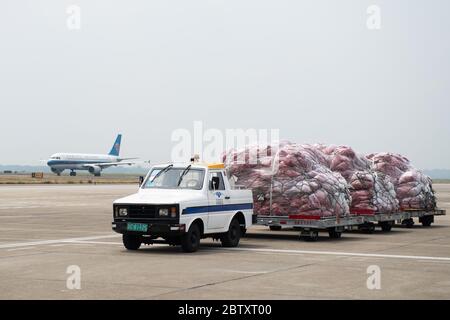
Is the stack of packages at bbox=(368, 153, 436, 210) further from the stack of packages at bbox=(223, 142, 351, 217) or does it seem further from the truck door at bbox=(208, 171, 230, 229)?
the truck door at bbox=(208, 171, 230, 229)

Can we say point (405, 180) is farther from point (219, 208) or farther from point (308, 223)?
point (219, 208)

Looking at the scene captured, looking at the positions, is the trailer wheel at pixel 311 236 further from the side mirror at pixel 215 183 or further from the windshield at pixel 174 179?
the windshield at pixel 174 179

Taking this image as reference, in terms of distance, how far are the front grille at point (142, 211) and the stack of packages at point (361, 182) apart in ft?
29.6

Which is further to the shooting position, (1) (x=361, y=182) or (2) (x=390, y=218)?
(2) (x=390, y=218)

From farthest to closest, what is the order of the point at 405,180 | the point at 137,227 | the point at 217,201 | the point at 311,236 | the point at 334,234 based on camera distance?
the point at 405,180
the point at 334,234
the point at 311,236
the point at 217,201
the point at 137,227

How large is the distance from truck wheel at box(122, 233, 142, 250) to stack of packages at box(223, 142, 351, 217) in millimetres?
4907

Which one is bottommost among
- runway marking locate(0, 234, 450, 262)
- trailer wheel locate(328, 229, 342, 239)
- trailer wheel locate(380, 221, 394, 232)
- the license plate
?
trailer wheel locate(380, 221, 394, 232)

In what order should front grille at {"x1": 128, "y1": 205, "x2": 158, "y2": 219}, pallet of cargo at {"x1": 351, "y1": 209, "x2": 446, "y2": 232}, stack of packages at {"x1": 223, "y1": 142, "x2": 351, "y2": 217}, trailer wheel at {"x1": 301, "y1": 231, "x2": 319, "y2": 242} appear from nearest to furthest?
front grille at {"x1": 128, "y1": 205, "x2": 158, "y2": 219} < trailer wheel at {"x1": 301, "y1": 231, "x2": 319, "y2": 242} < stack of packages at {"x1": 223, "y1": 142, "x2": 351, "y2": 217} < pallet of cargo at {"x1": 351, "y1": 209, "x2": 446, "y2": 232}

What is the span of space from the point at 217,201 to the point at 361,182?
7960 mm

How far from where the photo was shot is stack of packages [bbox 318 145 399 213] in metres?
25.2

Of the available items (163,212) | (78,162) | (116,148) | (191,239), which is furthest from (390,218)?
(116,148)

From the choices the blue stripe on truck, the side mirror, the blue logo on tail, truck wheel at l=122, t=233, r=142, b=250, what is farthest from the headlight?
the blue logo on tail

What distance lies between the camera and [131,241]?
18375 millimetres
